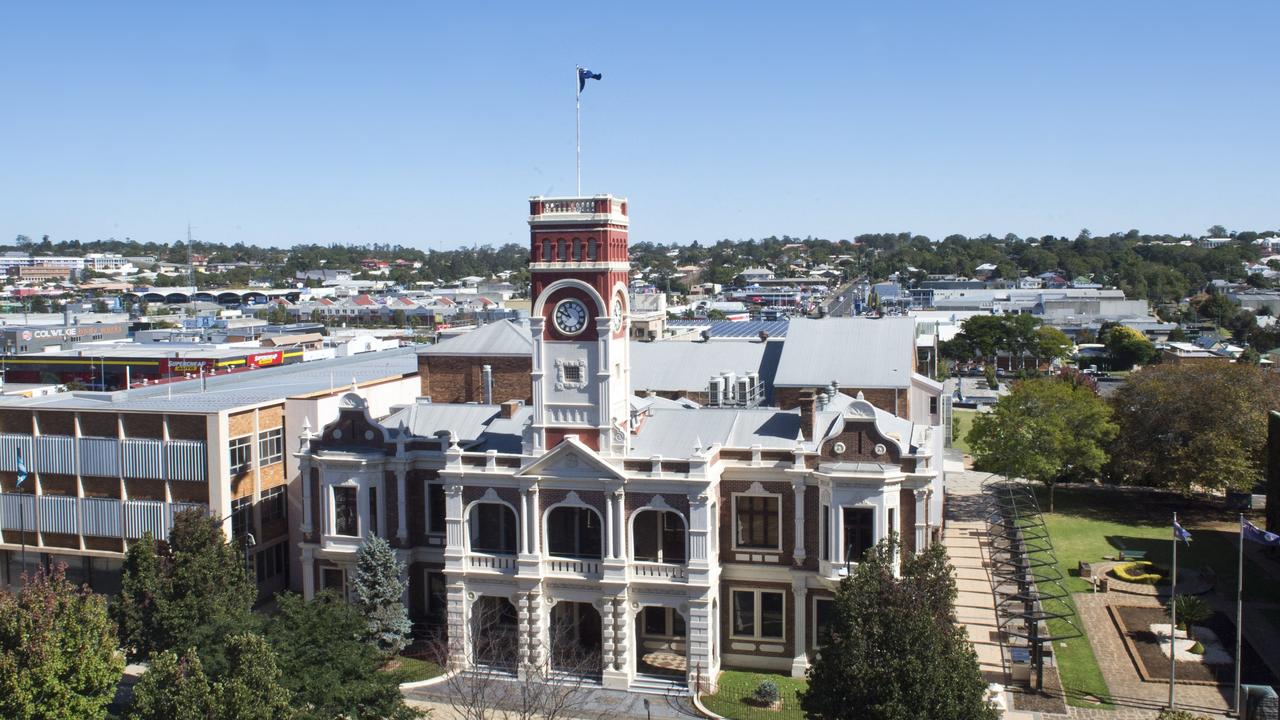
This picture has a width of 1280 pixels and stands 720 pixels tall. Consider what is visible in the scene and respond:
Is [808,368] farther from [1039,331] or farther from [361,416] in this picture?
[1039,331]

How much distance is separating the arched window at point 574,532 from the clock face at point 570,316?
6.34 meters

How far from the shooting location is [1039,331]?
144 meters

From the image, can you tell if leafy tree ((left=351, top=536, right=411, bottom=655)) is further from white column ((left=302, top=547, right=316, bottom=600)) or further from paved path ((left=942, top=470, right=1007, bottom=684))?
paved path ((left=942, top=470, right=1007, bottom=684))

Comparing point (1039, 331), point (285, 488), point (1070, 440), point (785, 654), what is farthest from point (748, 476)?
point (1039, 331)

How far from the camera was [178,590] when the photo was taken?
3894 centimetres

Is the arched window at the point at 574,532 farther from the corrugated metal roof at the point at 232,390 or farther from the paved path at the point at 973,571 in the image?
the corrugated metal roof at the point at 232,390

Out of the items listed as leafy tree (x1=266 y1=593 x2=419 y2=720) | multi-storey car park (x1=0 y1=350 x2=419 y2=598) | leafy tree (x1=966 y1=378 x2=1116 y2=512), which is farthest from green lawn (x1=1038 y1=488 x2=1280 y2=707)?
multi-storey car park (x1=0 y1=350 x2=419 y2=598)

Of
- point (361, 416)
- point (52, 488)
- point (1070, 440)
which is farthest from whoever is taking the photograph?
point (1070, 440)

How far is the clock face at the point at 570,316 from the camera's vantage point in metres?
40.2

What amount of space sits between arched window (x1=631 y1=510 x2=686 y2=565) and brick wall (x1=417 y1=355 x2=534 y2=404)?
1914cm

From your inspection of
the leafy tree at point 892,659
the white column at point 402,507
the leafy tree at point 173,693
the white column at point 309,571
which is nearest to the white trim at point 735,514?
the leafy tree at point 892,659

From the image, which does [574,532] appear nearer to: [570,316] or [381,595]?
[381,595]

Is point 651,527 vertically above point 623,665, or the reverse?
point 651,527

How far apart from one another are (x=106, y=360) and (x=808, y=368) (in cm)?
6971
